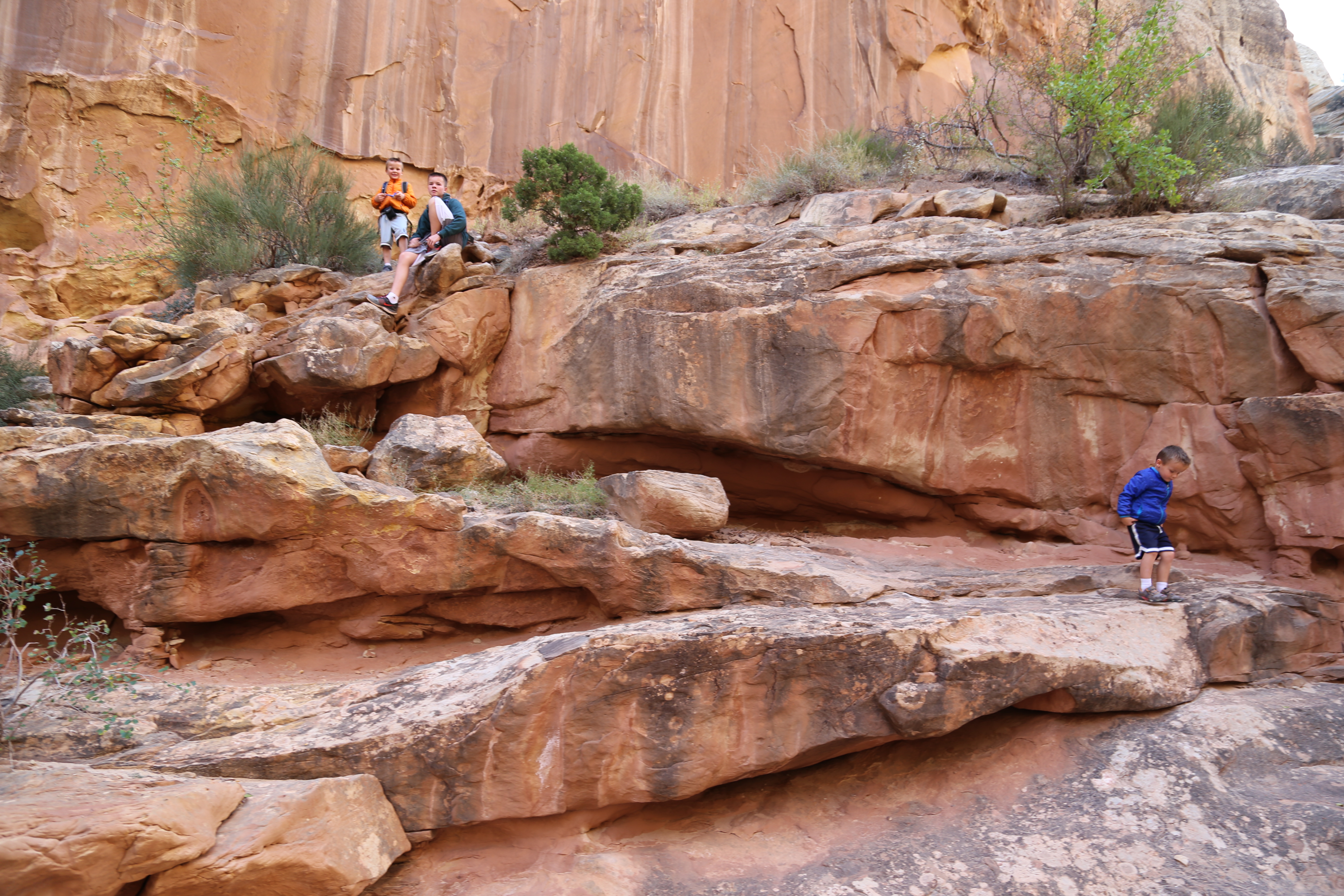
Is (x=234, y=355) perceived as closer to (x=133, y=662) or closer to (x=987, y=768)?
(x=133, y=662)

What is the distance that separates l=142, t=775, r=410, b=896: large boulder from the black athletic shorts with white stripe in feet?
17.3

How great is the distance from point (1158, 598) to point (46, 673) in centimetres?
701

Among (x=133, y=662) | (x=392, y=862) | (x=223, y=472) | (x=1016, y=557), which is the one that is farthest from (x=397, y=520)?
(x=1016, y=557)

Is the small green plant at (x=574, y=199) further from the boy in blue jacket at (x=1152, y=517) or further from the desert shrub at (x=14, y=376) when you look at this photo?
the desert shrub at (x=14, y=376)

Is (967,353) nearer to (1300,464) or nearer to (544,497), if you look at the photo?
(1300,464)

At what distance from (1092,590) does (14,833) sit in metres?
6.54

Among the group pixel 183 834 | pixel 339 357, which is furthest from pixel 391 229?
pixel 183 834

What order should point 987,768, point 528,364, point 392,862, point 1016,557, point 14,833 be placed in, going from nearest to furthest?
point 14,833 → point 392,862 → point 987,768 → point 1016,557 → point 528,364

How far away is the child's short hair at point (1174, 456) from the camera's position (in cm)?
551

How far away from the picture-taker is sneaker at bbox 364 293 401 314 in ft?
29.2

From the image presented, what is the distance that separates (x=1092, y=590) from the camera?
577 centimetres

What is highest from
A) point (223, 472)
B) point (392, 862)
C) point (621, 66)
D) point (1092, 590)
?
point (621, 66)

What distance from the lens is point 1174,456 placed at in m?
5.54

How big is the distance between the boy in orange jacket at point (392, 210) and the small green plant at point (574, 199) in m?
1.60
